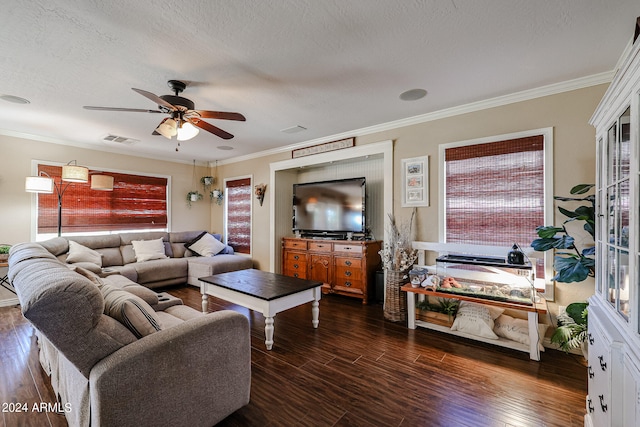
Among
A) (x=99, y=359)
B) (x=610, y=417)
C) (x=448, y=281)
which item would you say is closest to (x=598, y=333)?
(x=610, y=417)

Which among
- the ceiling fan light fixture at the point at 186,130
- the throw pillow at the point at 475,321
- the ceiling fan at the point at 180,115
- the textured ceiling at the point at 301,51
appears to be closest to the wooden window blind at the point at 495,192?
the textured ceiling at the point at 301,51

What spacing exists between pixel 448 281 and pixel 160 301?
295 centimetres

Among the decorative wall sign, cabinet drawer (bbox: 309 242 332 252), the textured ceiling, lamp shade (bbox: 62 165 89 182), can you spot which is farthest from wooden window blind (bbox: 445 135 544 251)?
lamp shade (bbox: 62 165 89 182)

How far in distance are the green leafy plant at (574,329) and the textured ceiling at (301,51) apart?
6.72ft

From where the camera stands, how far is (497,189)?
120 inches

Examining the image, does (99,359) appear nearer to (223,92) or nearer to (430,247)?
(223,92)

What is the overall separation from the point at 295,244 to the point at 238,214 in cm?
186

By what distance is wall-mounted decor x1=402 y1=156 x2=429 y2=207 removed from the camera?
137 inches

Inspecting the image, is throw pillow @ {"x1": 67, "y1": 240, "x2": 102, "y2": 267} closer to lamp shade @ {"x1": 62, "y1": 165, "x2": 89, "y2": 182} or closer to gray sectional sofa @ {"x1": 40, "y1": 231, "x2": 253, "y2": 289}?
gray sectional sofa @ {"x1": 40, "y1": 231, "x2": 253, "y2": 289}

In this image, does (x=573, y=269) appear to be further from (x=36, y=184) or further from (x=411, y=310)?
(x=36, y=184)

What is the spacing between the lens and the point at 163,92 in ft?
9.33

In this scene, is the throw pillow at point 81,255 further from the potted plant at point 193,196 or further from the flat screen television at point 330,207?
the flat screen television at point 330,207

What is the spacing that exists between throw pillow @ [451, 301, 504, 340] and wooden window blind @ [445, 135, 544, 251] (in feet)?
2.43

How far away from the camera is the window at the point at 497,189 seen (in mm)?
2812
